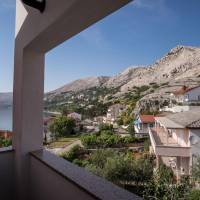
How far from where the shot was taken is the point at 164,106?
5.53 metres

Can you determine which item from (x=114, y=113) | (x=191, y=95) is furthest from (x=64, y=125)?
(x=191, y=95)

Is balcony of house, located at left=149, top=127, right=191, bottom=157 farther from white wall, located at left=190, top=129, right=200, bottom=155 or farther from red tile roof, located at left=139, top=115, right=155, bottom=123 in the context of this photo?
red tile roof, located at left=139, top=115, right=155, bottom=123

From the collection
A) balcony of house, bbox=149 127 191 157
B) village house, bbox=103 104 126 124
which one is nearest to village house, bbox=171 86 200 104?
balcony of house, bbox=149 127 191 157

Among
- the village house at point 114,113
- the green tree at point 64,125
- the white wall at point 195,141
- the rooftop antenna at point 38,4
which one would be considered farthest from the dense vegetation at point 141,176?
the rooftop antenna at point 38,4

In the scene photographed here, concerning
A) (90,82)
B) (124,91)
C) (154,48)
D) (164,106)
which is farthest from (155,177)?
(154,48)

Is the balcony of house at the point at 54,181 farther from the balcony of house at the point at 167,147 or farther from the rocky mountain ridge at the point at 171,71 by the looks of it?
the rocky mountain ridge at the point at 171,71

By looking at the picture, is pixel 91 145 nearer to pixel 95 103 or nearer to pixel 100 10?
pixel 95 103

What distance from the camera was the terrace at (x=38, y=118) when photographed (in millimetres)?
984

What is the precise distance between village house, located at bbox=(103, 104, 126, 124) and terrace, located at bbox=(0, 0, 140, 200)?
197 inches

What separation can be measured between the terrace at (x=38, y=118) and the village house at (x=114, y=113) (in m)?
5.00

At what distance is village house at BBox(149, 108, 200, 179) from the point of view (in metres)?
3.61

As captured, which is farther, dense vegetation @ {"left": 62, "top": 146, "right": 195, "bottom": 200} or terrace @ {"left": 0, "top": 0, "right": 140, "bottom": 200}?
dense vegetation @ {"left": 62, "top": 146, "right": 195, "bottom": 200}

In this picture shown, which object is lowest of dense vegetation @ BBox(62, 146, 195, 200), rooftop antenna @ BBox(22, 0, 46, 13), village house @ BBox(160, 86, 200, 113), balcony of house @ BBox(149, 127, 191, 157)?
dense vegetation @ BBox(62, 146, 195, 200)

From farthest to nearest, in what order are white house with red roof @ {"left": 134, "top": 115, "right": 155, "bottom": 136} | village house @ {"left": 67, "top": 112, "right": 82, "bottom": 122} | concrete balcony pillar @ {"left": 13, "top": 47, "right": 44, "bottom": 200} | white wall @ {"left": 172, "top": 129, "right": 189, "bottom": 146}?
village house @ {"left": 67, "top": 112, "right": 82, "bottom": 122} → white house with red roof @ {"left": 134, "top": 115, "right": 155, "bottom": 136} → white wall @ {"left": 172, "top": 129, "right": 189, "bottom": 146} → concrete balcony pillar @ {"left": 13, "top": 47, "right": 44, "bottom": 200}
